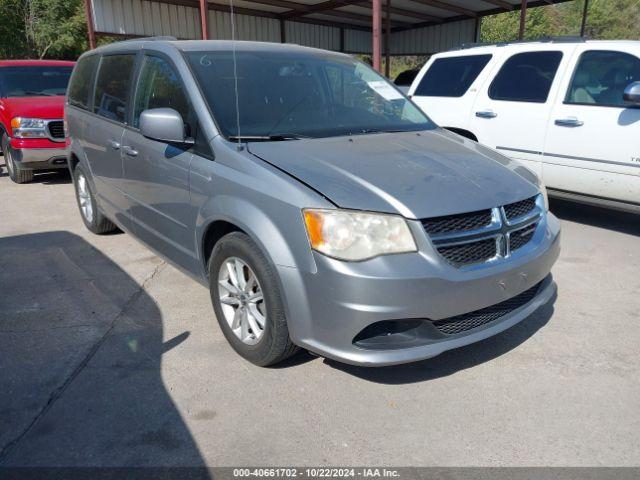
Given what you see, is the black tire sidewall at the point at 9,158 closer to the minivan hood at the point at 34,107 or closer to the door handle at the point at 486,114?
the minivan hood at the point at 34,107

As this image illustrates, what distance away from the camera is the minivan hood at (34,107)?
762cm

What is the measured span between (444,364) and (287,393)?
93 cm

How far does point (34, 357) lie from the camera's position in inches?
126

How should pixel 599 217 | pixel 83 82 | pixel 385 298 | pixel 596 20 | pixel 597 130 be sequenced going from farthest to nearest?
1. pixel 596 20
2. pixel 599 217
3. pixel 83 82
4. pixel 597 130
5. pixel 385 298

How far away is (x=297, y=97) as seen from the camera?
356 cm

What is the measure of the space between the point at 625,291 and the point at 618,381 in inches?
56.5

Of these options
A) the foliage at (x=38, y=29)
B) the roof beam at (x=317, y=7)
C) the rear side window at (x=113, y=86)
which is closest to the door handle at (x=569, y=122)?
the rear side window at (x=113, y=86)

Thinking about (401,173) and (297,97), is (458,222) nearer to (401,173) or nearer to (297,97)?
(401,173)

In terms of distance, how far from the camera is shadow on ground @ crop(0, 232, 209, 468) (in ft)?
7.93

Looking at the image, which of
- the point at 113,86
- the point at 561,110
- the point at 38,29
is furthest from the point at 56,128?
the point at 38,29

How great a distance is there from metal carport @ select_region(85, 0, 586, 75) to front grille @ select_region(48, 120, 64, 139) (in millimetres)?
4341

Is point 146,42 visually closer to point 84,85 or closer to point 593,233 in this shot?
point 84,85

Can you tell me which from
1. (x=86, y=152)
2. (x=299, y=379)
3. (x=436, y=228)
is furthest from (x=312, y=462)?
(x=86, y=152)

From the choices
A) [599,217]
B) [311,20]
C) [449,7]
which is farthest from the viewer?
[311,20]
